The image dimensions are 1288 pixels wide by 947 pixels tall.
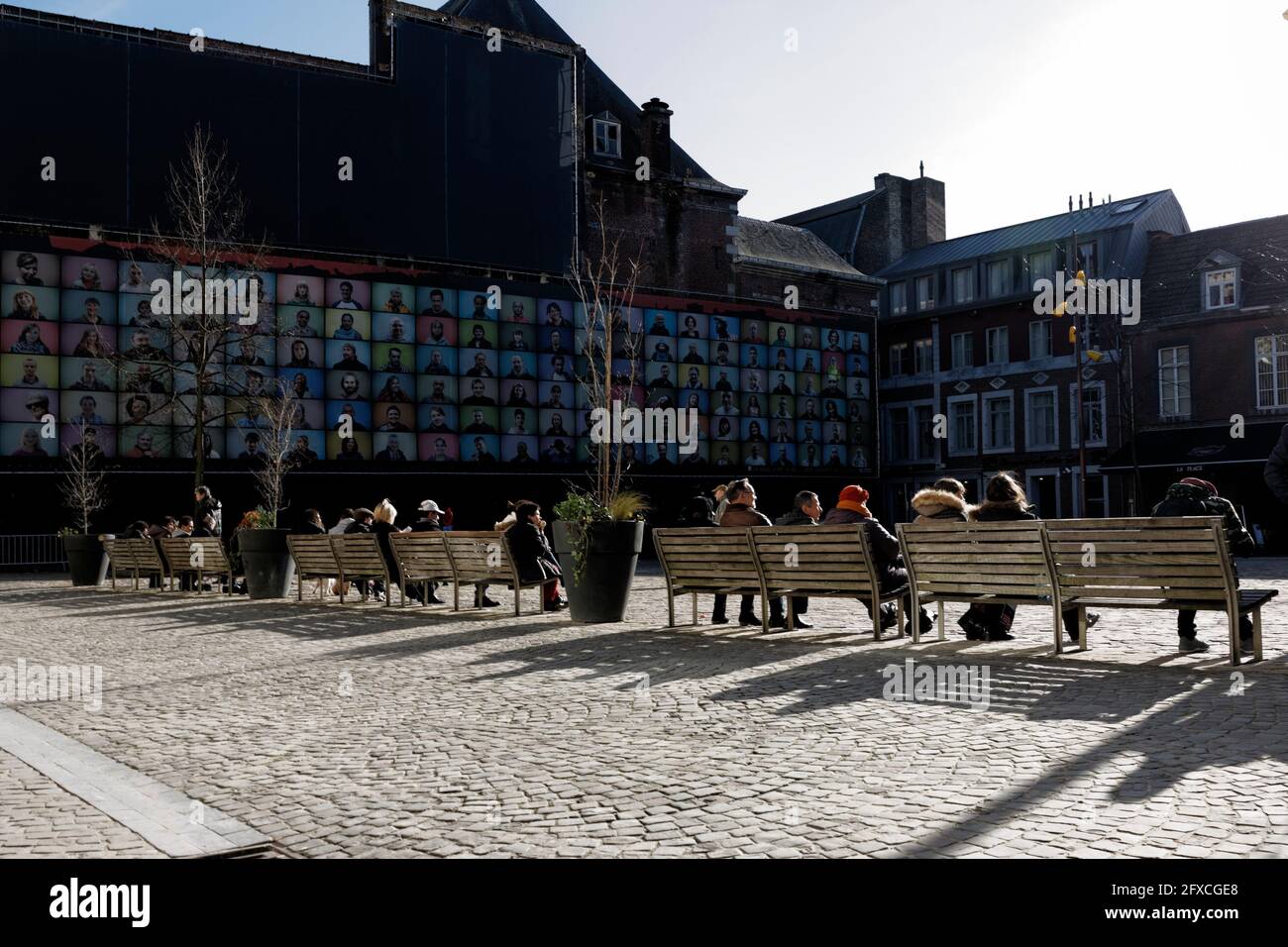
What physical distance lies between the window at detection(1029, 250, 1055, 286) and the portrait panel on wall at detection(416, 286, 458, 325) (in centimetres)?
2180

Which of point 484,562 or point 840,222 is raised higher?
point 840,222

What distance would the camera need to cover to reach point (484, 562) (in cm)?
1373

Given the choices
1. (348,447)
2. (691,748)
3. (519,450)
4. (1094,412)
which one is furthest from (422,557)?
(1094,412)

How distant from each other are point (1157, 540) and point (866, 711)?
2.89 metres

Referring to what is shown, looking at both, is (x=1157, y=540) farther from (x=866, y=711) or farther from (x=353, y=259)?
(x=353, y=259)

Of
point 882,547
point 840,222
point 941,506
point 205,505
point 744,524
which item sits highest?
point 840,222

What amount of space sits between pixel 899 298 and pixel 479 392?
21.4 meters

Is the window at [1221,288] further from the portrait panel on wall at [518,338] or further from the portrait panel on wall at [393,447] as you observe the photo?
the portrait panel on wall at [393,447]

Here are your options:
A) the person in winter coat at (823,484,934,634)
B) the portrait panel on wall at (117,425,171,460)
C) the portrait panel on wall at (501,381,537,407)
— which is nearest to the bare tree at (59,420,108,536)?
the portrait panel on wall at (117,425,171,460)

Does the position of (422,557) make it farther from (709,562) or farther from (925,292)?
(925,292)

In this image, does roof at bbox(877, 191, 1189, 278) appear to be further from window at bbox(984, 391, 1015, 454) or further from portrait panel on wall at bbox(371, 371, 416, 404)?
portrait panel on wall at bbox(371, 371, 416, 404)
